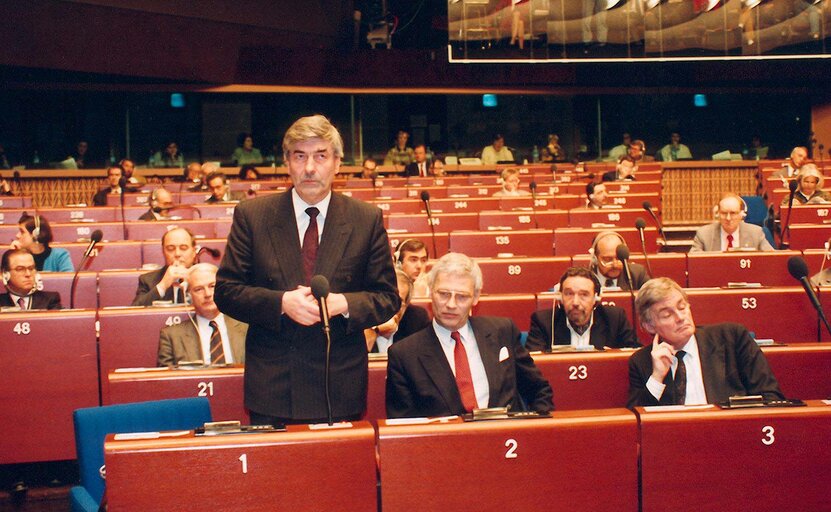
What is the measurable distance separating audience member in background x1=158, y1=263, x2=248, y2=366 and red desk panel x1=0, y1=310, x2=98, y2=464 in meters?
0.41

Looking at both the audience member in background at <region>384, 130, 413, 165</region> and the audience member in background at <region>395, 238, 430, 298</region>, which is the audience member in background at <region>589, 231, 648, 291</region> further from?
the audience member in background at <region>384, 130, 413, 165</region>

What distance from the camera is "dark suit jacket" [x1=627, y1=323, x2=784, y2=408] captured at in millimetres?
2953

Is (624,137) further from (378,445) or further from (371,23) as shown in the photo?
(378,445)

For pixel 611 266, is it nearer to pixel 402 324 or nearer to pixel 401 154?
pixel 402 324

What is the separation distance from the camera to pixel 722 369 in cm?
299

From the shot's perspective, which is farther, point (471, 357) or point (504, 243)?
point (504, 243)

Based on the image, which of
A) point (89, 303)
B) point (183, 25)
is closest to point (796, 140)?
point (183, 25)

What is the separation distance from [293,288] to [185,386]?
3.08 feet

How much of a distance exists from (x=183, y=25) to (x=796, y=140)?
403 inches

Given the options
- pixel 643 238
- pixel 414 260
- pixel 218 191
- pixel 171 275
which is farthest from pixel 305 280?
pixel 218 191

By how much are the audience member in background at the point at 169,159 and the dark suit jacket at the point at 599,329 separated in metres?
10.9

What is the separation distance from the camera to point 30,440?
12.4ft

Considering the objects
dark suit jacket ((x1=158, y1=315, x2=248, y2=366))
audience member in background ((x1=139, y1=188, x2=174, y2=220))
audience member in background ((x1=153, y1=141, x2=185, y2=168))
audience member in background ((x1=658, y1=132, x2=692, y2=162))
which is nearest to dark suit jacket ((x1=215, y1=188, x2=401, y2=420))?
dark suit jacket ((x1=158, y1=315, x2=248, y2=366))

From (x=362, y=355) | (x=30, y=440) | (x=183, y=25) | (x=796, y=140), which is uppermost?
(x=183, y=25)
